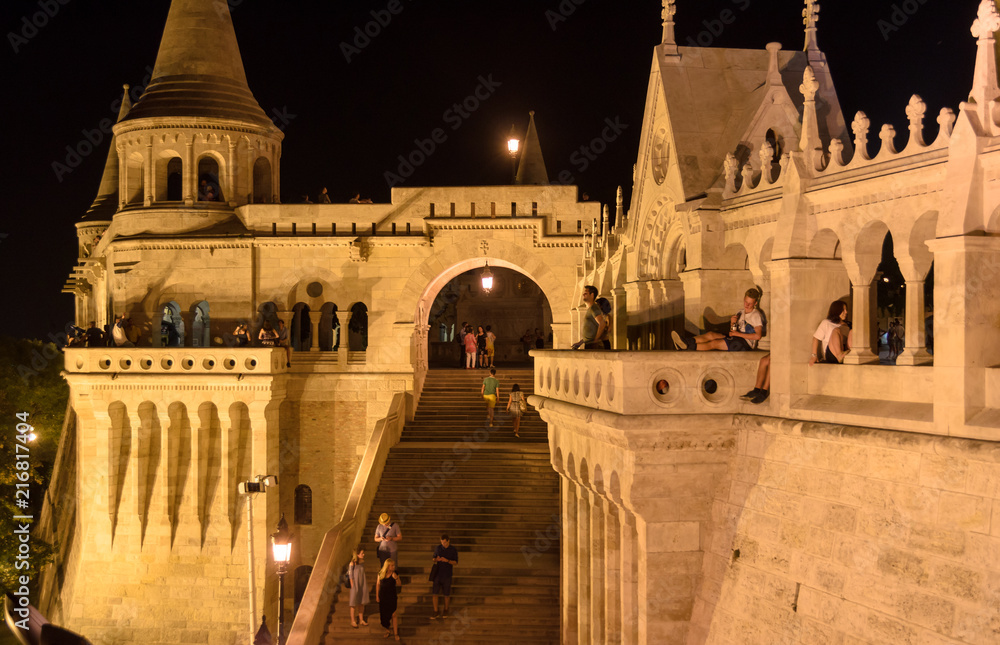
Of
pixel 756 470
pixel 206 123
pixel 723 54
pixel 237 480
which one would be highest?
pixel 206 123

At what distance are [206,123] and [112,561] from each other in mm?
11459

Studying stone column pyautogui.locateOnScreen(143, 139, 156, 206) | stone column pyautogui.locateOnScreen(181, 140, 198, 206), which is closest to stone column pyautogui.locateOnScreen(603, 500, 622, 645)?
stone column pyautogui.locateOnScreen(181, 140, 198, 206)

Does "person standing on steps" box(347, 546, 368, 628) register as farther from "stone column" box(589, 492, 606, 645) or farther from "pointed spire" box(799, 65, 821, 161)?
"pointed spire" box(799, 65, 821, 161)

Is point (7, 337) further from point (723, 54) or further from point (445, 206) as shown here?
point (723, 54)

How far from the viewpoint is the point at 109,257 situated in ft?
87.0

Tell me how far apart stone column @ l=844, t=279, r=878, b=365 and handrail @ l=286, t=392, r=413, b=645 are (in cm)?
1003

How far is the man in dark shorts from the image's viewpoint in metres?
16.0

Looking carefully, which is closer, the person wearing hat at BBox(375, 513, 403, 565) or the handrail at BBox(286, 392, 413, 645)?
the handrail at BBox(286, 392, 413, 645)

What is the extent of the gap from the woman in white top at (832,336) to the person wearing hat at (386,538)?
8920 mm

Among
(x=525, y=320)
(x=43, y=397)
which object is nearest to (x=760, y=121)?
(x=525, y=320)

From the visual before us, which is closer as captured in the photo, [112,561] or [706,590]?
[706,590]

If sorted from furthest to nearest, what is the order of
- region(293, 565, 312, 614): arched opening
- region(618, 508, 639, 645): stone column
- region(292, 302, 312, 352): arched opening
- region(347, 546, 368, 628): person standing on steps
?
region(292, 302, 312, 352): arched opening → region(293, 565, 312, 614): arched opening → region(347, 546, 368, 628): person standing on steps → region(618, 508, 639, 645): stone column

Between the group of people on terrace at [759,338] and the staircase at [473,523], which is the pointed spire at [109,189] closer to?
the staircase at [473,523]

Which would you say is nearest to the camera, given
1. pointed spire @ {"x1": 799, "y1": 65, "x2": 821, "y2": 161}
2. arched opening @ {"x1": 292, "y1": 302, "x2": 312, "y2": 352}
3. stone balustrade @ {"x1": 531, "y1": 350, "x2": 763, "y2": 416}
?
pointed spire @ {"x1": 799, "y1": 65, "x2": 821, "y2": 161}
